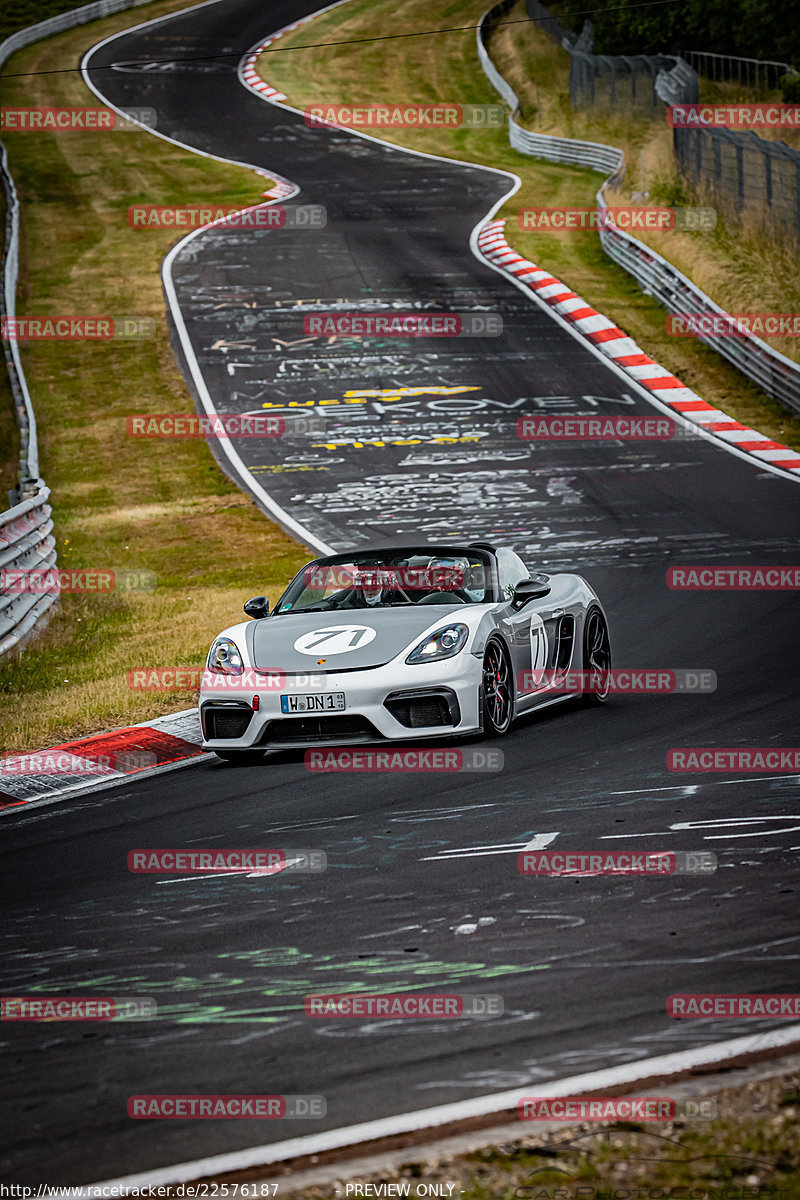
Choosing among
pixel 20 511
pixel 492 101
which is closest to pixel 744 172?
pixel 20 511

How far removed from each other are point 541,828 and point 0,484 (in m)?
18.5

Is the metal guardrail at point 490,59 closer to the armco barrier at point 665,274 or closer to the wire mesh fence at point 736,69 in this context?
the armco barrier at point 665,274

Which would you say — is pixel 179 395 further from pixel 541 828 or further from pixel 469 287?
pixel 541 828

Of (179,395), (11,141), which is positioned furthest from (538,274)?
(11,141)

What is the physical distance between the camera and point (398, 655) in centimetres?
904

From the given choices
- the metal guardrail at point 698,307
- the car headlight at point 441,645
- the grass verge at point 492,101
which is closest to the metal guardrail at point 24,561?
the car headlight at point 441,645

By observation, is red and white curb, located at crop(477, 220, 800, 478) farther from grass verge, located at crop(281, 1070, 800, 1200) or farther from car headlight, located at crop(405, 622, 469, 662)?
grass verge, located at crop(281, 1070, 800, 1200)

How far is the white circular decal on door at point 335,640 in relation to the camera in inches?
361

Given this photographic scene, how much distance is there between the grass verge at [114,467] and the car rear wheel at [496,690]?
2635 millimetres

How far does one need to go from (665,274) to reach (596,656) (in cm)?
2006

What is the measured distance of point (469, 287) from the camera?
104 ft

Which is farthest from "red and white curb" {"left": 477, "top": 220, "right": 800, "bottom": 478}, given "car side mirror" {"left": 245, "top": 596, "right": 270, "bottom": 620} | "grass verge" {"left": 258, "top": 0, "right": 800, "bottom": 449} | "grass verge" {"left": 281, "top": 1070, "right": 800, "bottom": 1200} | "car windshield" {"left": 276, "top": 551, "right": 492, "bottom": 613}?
"grass verge" {"left": 281, "top": 1070, "right": 800, "bottom": 1200}

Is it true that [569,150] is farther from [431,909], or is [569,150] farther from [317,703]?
[431,909]

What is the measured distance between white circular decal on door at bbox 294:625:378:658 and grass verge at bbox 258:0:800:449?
14.1m
